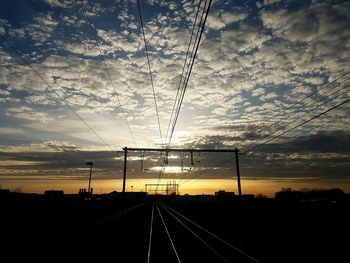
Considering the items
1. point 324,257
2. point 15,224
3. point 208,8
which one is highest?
point 208,8

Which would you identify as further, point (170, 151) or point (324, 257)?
point (170, 151)

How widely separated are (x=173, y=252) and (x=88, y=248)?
4.80m

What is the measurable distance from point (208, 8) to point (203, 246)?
14.6 meters

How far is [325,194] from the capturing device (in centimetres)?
11925

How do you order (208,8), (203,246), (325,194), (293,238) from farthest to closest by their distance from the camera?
Answer: (325,194)
(293,238)
(203,246)
(208,8)

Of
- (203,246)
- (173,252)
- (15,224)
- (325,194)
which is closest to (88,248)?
(173,252)

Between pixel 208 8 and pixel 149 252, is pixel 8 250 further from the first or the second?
pixel 208 8

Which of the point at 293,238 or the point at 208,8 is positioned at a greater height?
the point at 208,8

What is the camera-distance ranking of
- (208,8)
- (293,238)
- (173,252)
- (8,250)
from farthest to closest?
1. (293,238)
2. (173,252)
3. (8,250)
4. (208,8)

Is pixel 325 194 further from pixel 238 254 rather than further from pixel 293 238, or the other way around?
pixel 238 254

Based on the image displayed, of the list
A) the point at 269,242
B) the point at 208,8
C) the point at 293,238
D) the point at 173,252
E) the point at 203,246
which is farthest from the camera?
the point at 293,238

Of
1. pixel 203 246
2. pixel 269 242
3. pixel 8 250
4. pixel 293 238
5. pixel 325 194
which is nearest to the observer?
pixel 8 250

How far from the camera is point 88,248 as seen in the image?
48.4 ft

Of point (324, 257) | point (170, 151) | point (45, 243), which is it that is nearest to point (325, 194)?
point (170, 151)
